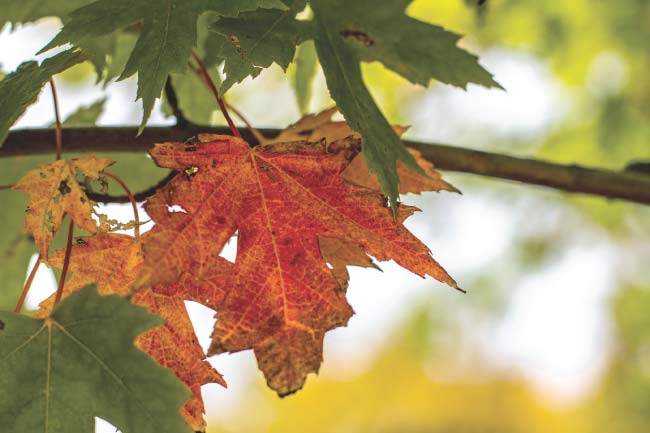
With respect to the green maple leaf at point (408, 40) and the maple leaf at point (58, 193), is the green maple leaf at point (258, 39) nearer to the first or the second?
the green maple leaf at point (408, 40)

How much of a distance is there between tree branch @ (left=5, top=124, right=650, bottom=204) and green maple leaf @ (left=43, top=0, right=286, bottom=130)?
0.98 ft

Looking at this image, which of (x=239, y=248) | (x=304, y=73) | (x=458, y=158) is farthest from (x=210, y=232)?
(x=304, y=73)

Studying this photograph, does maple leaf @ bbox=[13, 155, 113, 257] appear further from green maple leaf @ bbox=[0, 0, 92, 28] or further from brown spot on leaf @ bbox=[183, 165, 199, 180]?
green maple leaf @ bbox=[0, 0, 92, 28]

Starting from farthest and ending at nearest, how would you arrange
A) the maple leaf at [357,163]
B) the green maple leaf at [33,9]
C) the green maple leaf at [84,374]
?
the green maple leaf at [33,9] → the maple leaf at [357,163] → the green maple leaf at [84,374]

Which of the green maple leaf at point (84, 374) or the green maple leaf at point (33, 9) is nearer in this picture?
the green maple leaf at point (84, 374)

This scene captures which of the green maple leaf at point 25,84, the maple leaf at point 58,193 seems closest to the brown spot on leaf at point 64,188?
the maple leaf at point 58,193

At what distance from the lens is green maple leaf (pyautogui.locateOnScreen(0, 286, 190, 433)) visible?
85 centimetres

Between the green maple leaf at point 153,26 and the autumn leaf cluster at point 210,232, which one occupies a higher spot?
the green maple leaf at point 153,26

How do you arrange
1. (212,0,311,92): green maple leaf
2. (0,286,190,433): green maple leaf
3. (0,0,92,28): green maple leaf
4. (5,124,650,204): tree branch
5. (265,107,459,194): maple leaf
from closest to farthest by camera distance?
(0,286,190,433): green maple leaf < (212,0,311,92): green maple leaf < (265,107,459,194): maple leaf < (5,124,650,204): tree branch < (0,0,92,28): green maple leaf

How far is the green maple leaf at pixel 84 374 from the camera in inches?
33.5

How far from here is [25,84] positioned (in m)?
0.98

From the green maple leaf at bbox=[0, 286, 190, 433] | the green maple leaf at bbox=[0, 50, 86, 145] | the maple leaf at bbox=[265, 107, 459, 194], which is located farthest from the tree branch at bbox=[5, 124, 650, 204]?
the green maple leaf at bbox=[0, 286, 190, 433]

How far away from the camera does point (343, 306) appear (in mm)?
919

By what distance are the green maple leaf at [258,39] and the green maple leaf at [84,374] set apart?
0.32 meters
